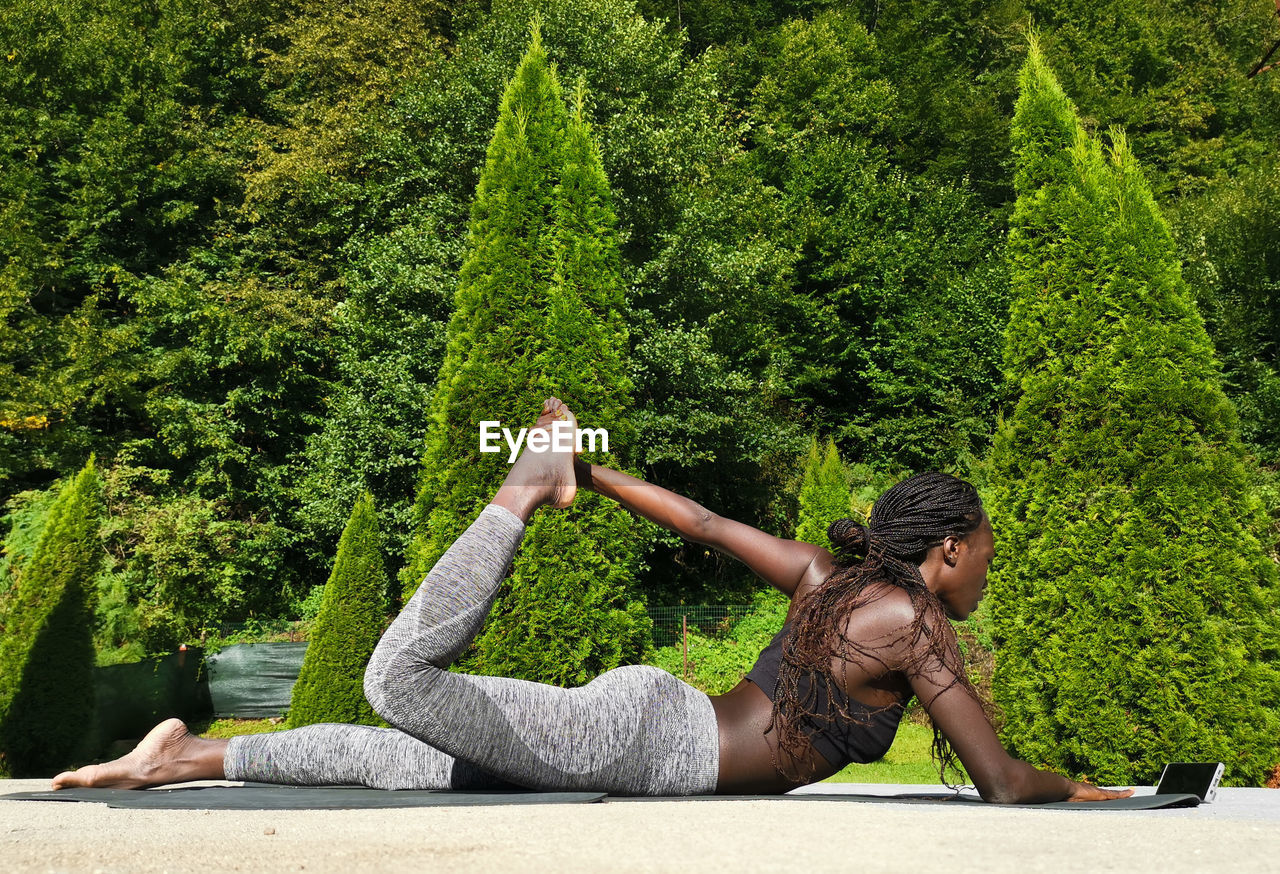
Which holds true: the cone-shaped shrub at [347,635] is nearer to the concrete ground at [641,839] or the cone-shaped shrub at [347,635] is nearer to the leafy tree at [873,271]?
the concrete ground at [641,839]

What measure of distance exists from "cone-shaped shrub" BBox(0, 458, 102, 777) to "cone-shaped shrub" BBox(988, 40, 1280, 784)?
902cm

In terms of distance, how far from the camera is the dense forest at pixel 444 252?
14.8 m

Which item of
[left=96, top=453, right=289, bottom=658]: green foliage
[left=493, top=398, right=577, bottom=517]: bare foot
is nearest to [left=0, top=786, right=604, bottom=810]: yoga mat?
[left=493, top=398, right=577, bottom=517]: bare foot

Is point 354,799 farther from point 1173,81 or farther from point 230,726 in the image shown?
point 1173,81

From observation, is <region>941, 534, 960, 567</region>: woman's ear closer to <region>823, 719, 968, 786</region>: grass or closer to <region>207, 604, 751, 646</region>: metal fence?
<region>823, 719, 968, 786</region>: grass

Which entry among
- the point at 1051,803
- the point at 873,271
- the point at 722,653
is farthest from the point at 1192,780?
the point at 873,271

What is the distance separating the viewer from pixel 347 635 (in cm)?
934

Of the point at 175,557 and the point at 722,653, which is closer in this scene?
the point at 722,653

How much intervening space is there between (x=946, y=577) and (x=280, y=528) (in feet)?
50.8

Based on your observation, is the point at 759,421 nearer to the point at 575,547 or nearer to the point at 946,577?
the point at 575,547

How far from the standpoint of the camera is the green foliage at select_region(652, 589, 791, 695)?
12.8 meters

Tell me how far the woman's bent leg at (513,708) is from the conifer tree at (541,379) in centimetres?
410

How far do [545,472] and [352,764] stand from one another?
1059 mm

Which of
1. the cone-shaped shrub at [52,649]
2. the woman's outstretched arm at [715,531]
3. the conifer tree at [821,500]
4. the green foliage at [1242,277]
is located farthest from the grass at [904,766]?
the green foliage at [1242,277]
